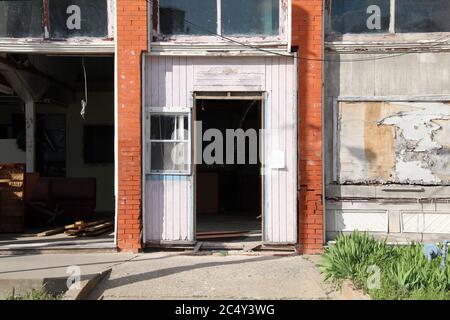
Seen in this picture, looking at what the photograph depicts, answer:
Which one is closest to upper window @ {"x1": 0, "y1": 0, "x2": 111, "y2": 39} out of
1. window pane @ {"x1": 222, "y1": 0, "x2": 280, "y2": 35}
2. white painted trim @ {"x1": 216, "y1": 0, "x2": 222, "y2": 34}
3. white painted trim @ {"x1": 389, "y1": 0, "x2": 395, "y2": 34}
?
white painted trim @ {"x1": 216, "y1": 0, "x2": 222, "y2": 34}

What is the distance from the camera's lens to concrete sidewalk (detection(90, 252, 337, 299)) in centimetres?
648

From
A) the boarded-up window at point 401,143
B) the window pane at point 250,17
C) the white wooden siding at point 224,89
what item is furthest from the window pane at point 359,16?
the boarded-up window at point 401,143

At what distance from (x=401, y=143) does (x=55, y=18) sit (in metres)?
6.16

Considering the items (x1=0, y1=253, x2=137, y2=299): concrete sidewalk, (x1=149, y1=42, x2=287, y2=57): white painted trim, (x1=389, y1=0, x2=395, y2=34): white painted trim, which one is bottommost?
(x1=0, y1=253, x2=137, y2=299): concrete sidewalk

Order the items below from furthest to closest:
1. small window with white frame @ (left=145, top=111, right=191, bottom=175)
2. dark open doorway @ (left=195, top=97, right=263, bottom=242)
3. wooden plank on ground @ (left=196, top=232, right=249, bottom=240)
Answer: dark open doorway @ (left=195, top=97, right=263, bottom=242) < wooden plank on ground @ (left=196, top=232, right=249, bottom=240) < small window with white frame @ (left=145, top=111, right=191, bottom=175)

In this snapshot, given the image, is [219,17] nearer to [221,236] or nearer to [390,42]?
[390,42]

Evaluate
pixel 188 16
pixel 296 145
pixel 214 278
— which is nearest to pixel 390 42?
pixel 296 145

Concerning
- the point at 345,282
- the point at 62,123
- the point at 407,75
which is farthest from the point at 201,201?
the point at 345,282

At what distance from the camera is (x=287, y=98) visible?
864cm

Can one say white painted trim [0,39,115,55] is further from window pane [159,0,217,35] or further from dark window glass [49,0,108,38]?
window pane [159,0,217,35]

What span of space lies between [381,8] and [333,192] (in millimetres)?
3198
